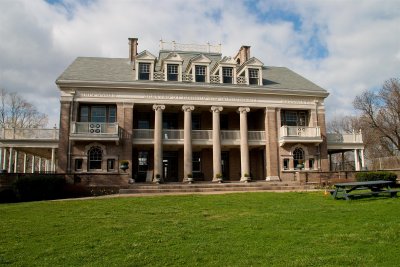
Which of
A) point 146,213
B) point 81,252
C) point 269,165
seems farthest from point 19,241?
point 269,165

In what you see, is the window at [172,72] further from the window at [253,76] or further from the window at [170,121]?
the window at [253,76]

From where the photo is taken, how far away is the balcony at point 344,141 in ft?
104

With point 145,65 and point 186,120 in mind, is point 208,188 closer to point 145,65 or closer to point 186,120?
point 186,120

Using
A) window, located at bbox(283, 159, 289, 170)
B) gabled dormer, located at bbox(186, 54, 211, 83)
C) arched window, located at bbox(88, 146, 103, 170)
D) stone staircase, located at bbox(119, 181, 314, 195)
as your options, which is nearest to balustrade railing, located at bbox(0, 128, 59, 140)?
arched window, located at bbox(88, 146, 103, 170)

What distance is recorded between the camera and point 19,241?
8641 mm

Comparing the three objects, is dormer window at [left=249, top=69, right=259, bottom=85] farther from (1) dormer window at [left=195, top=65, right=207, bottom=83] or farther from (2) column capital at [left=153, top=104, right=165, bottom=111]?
(2) column capital at [left=153, top=104, right=165, bottom=111]

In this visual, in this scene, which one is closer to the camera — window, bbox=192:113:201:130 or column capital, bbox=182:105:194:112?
column capital, bbox=182:105:194:112

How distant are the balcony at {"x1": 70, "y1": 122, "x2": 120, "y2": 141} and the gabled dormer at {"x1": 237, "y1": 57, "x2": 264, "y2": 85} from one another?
1195 cm

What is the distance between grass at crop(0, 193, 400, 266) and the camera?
701 centimetres

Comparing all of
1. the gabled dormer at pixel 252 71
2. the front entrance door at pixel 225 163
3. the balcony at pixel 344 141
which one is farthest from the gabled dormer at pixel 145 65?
the balcony at pixel 344 141

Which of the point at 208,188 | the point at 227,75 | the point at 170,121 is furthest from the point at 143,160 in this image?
the point at 227,75

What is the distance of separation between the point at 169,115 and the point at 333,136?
48.8ft

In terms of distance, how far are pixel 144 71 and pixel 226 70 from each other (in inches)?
278

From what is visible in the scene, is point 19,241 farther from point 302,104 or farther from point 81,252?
point 302,104
